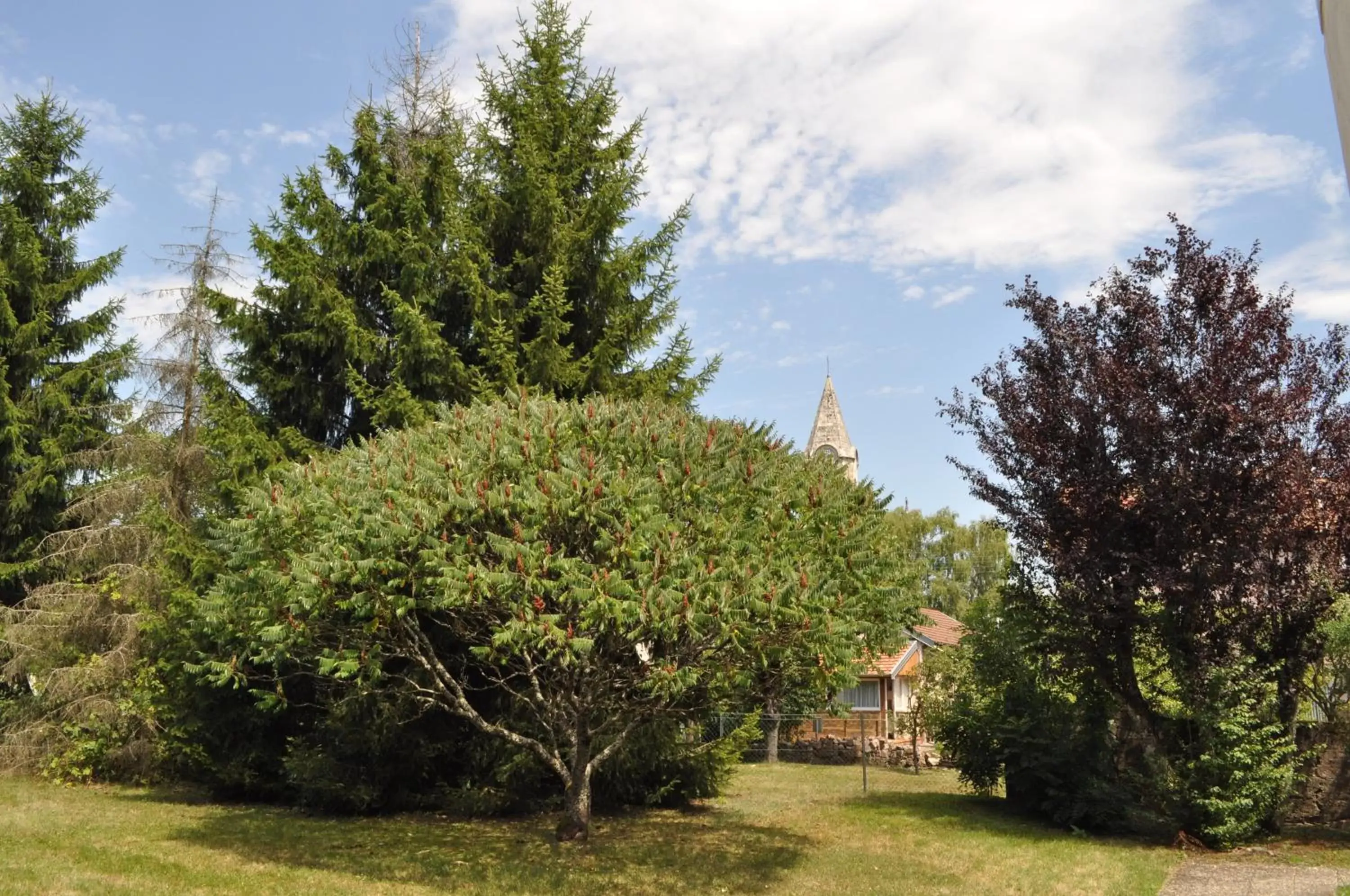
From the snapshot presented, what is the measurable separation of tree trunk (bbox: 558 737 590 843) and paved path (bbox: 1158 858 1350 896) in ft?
20.1

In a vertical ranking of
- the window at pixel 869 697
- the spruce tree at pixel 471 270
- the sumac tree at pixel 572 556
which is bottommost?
the window at pixel 869 697

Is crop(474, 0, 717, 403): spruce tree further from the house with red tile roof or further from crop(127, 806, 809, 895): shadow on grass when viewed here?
the house with red tile roof

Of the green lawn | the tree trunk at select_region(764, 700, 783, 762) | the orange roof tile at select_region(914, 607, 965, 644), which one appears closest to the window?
the orange roof tile at select_region(914, 607, 965, 644)

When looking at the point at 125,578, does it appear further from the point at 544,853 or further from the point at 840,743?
the point at 840,743

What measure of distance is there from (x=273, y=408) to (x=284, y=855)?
8545 millimetres

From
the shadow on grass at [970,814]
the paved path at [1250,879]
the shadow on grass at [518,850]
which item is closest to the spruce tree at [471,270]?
the shadow on grass at [518,850]

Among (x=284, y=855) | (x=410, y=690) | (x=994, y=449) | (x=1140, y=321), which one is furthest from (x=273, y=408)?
(x=1140, y=321)

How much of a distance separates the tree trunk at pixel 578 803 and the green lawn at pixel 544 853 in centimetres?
30

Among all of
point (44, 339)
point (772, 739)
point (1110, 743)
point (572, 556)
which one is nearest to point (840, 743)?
point (772, 739)

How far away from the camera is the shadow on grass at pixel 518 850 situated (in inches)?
397

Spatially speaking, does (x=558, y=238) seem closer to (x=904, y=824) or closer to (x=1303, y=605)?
(x=904, y=824)

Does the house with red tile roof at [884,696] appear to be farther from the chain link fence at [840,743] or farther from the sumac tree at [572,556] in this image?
the sumac tree at [572,556]

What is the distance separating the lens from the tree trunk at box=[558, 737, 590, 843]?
37.9 feet

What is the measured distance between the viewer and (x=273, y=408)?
17266 millimetres
